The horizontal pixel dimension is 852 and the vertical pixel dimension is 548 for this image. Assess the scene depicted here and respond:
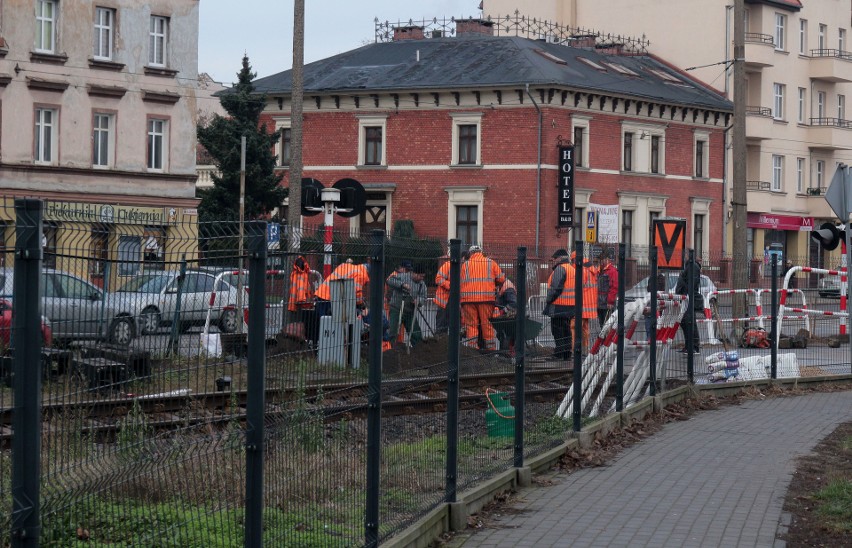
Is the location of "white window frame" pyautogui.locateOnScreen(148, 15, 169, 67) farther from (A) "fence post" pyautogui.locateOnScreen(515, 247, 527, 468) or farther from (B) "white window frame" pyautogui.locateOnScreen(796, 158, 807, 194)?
(A) "fence post" pyautogui.locateOnScreen(515, 247, 527, 468)

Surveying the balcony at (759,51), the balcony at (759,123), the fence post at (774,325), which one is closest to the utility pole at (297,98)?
the fence post at (774,325)

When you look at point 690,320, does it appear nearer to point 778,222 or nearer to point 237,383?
point 237,383

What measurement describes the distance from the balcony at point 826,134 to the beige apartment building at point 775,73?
0.16 feet

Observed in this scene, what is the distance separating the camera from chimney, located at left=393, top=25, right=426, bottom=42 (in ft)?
204

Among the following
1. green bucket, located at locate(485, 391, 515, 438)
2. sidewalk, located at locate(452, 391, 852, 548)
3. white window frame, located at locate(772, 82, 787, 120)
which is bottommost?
sidewalk, located at locate(452, 391, 852, 548)

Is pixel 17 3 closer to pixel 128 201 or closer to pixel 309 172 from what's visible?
pixel 128 201

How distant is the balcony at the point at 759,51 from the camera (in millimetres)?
63406

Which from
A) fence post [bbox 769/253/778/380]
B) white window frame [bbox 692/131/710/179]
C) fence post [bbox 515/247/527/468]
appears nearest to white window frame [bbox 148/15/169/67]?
white window frame [bbox 692/131/710/179]

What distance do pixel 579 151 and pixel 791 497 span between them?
45068mm

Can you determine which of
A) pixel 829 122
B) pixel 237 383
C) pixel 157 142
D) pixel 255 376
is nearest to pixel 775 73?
pixel 829 122

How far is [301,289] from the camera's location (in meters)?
6.48

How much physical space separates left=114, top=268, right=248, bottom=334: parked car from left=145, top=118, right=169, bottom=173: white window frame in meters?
44.3

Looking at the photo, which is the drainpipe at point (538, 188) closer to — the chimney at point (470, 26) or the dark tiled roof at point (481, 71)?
the dark tiled roof at point (481, 71)

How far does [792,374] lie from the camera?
815 inches
